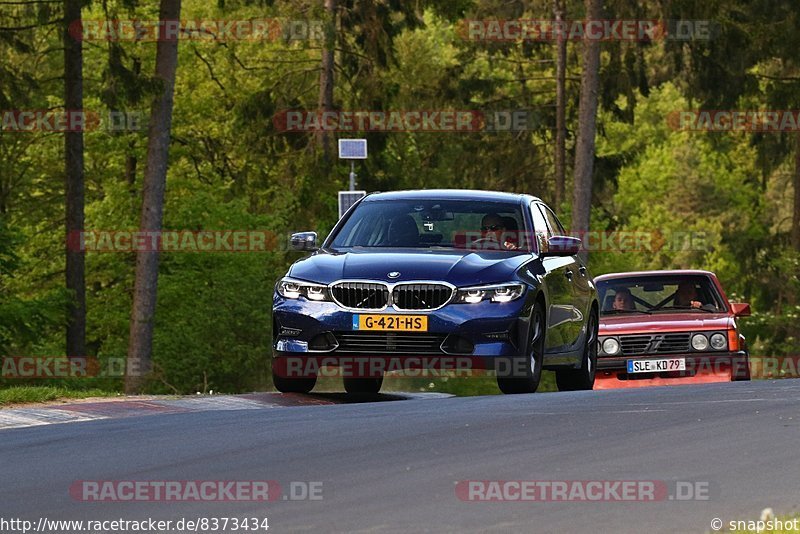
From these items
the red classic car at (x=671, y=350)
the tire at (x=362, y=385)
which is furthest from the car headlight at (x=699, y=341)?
the tire at (x=362, y=385)

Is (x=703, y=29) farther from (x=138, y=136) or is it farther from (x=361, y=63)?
(x=138, y=136)

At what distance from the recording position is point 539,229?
1689 cm

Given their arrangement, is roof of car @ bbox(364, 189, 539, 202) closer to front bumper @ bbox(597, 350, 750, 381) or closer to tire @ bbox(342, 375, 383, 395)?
tire @ bbox(342, 375, 383, 395)

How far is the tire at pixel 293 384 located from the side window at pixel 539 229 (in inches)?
98.2

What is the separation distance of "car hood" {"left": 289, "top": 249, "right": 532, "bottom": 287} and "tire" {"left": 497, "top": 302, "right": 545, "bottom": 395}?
562 mm

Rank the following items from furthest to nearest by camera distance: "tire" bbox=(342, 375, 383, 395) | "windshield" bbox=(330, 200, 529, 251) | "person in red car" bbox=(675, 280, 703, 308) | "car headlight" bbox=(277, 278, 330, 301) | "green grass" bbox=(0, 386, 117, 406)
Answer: "person in red car" bbox=(675, 280, 703, 308) → "tire" bbox=(342, 375, 383, 395) → "windshield" bbox=(330, 200, 529, 251) → "green grass" bbox=(0, 386, 117, 406) → "car headlight" bbox=(277, 278, 330, 301)

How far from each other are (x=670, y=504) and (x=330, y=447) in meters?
2.80

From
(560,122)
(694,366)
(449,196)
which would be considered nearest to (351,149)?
(694,366)

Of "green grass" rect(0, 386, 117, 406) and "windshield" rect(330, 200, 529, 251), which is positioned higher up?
"windshield" rect(330, 200, 529, 251)

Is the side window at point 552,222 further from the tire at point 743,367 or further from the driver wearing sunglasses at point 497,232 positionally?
the tire at point 743,367

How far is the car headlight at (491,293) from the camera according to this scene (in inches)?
586

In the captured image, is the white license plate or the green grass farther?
the white license plate

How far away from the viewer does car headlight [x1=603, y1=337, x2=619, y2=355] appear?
20.6m

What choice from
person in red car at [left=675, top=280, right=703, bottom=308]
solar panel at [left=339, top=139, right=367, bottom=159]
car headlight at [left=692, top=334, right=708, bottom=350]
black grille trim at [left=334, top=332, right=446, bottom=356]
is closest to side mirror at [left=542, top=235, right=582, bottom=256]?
black grille trim at [left=334, top=332, right=446, bottom=356]
